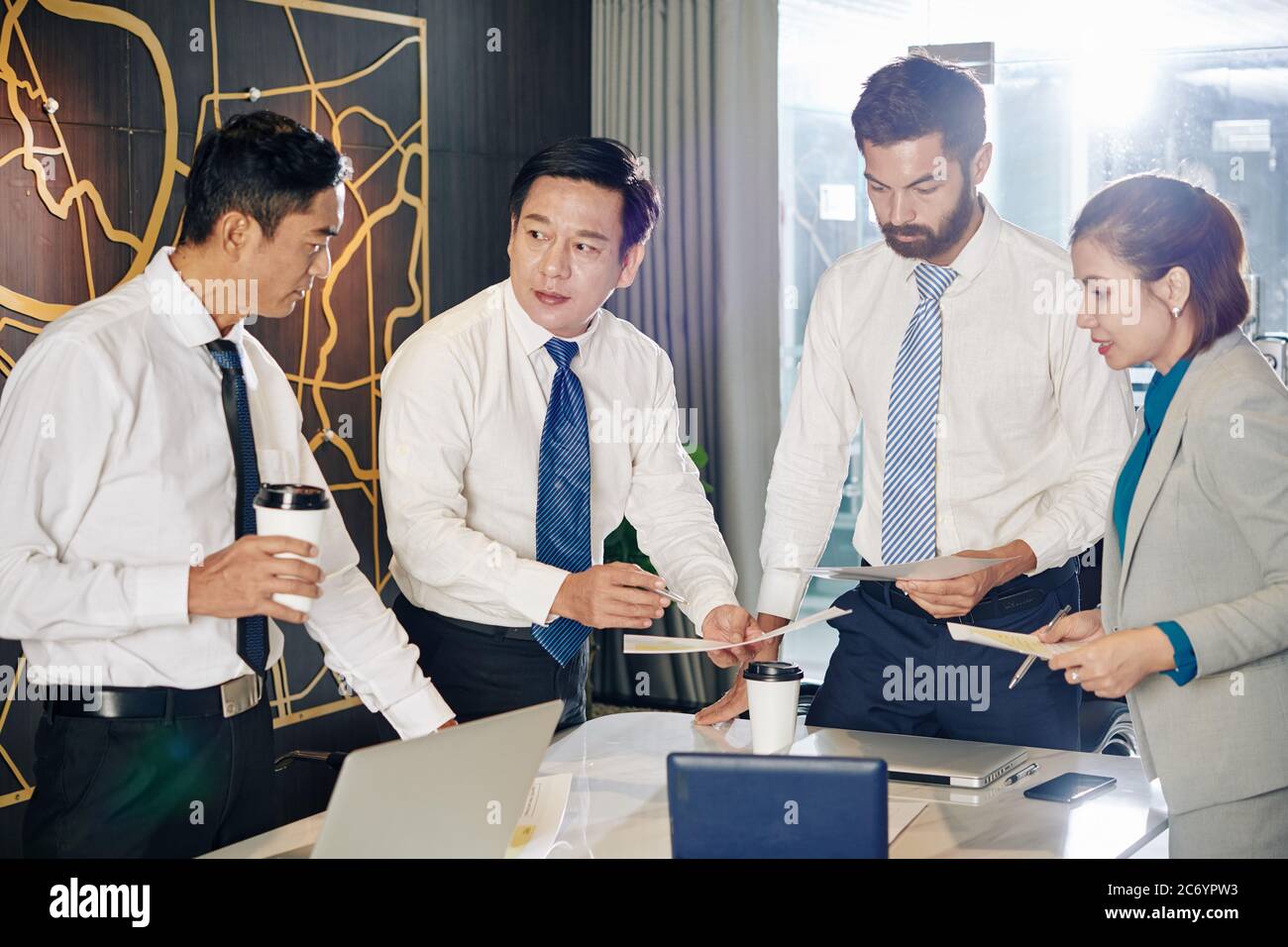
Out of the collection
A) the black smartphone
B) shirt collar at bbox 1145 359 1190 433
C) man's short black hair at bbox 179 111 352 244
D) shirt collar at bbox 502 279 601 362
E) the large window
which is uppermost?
the large window

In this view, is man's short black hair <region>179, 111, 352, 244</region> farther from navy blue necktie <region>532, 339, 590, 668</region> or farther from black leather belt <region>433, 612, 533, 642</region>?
black leather belt <region>433, 612, 533, 642</region>

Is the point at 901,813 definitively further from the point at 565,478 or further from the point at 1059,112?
the point at 1059,112

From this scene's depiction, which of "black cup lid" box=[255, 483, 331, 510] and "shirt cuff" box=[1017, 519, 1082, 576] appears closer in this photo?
"black cup lid" box=[255, 483, 331, 510]

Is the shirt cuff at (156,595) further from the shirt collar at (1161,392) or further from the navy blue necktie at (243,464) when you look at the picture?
the shirt collar at (1161,392)

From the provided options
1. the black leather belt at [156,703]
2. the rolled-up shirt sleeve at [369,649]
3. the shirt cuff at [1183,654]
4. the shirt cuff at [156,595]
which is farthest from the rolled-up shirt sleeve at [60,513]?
the shirt cuff at [1183,654]

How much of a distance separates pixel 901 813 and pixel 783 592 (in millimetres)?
783

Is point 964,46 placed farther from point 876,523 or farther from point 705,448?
point 876,523

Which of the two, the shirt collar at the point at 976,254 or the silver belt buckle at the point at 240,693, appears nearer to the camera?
the silver belt buckle at the point at 240,693

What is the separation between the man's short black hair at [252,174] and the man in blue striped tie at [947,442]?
1070 mm

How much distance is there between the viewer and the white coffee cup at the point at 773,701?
2.10 metres

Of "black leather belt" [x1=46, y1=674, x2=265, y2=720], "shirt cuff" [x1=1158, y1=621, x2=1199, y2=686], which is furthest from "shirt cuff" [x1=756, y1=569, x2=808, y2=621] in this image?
"black leather belt" [x1=46, y1=674, x2=265, y2=720]

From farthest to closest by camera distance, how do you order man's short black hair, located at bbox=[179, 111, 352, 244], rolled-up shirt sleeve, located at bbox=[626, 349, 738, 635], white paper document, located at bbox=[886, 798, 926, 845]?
rolled-up shirt sleeve, located at bbox=[626, 349, 738, 635], man's short black hair, located at bbox=[179, 111, 352, 244], white paper document, located at bbox=[886, 798, 926, 845]

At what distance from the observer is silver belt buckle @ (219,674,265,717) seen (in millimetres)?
2166

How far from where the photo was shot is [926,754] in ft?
7.47
